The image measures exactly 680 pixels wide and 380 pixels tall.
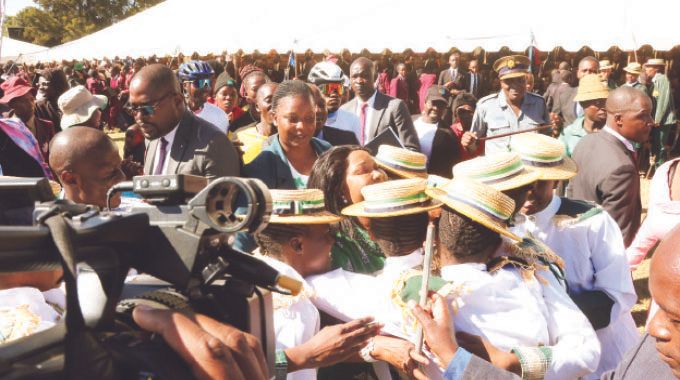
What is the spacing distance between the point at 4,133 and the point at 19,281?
329 centimetres

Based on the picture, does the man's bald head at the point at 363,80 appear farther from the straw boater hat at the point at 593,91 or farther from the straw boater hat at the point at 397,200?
the straw boater hat at the point at 397,200

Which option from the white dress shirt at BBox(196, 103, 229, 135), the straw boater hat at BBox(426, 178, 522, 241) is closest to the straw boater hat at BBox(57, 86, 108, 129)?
the white dress shirt at BBox(196, 103, 229, 135)

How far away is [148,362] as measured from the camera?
972 millimetres

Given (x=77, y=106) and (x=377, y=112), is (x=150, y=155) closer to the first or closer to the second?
(x=77, y=106)

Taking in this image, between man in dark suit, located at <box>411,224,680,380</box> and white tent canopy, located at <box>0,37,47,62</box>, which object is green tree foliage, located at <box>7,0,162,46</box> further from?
man in dark suit, located at <box>411,224,680,380</box>

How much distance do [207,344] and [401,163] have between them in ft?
7.22

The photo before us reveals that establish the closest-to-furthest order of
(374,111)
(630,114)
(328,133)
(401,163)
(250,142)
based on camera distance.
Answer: (401,163)
(630,114)
(328,133)
(250,142)
(374,111)

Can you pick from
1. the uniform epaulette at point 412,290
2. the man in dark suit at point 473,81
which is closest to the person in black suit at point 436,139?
the uniform epaulette at point 412,290

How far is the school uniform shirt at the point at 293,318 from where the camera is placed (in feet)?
6.56

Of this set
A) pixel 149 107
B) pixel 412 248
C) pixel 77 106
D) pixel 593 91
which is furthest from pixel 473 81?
pixel 412 248

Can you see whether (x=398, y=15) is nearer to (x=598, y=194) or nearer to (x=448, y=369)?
(x=598, y=194)

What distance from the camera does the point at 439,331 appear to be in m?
1.80

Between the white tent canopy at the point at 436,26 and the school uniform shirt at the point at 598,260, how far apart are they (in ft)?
24.0

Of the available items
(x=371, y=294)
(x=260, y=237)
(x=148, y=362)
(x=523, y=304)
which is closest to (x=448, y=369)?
(x=523, y=304)
